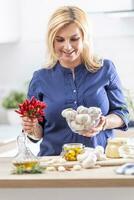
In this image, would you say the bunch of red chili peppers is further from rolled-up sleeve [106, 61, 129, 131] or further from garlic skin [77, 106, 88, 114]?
rolled-up sleeve [106, 61, 129, 131]

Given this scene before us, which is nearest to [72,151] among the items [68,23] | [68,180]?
[68,180]

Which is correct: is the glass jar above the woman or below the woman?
below

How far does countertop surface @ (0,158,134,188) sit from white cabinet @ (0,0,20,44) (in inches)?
71.6

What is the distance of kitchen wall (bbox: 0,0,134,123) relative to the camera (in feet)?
12.9

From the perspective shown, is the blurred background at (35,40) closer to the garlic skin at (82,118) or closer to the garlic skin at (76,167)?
the garlic skin at (82,118)

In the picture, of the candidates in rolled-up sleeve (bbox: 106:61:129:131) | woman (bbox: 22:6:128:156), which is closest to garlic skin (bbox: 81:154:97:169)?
woman (bbox: 22:6:128:156)

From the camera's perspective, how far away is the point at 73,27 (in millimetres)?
2643

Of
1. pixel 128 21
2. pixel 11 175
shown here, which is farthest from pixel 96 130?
pixel 128 21

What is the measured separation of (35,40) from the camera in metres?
4.07

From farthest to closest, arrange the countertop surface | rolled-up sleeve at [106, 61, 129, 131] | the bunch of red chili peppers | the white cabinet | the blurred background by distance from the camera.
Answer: the blurred background
the white cabinet
rolled-up sleeve at [106, 61, 129, 131]
the bunch of red chili peppers
the countertop surface

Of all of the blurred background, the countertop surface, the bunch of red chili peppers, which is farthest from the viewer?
the blurred background

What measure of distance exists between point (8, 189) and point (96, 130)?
0.51 m

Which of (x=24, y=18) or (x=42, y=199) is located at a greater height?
(x=24, y=18)

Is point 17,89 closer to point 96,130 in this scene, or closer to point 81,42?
point 81,42
